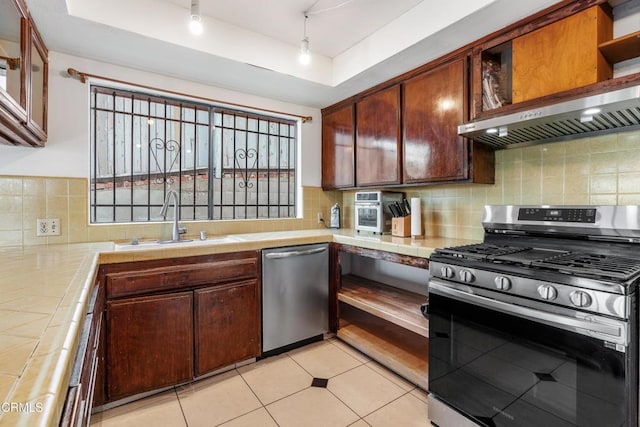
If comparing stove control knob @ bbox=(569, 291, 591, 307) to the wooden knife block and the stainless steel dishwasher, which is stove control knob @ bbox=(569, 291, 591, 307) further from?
the stainless steel dishwasher

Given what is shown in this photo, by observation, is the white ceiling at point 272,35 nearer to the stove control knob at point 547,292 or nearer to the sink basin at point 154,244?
the sink basin at point 154,244

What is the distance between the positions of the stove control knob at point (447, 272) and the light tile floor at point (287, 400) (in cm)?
81

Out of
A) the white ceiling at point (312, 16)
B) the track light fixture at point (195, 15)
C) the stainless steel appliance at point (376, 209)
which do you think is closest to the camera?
Answer: the track light fixture at point (195, 15)

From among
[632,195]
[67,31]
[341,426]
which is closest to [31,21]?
[67,31]

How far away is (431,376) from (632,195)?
54.1 inches

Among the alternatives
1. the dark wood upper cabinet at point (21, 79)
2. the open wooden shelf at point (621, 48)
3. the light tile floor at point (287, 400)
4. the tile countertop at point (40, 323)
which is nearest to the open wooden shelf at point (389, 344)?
the light tile floor at point (287, 400)

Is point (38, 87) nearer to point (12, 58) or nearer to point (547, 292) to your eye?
point (12, 58)

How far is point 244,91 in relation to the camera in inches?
109

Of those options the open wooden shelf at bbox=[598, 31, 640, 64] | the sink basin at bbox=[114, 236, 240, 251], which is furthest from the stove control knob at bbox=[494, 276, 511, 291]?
the sink basin at bbox=[114, 236, 240, 251]

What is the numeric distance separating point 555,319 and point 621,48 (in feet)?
4.31

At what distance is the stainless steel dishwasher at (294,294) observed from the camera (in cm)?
228

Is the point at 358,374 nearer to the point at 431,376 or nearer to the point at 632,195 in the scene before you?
the point at 431,376

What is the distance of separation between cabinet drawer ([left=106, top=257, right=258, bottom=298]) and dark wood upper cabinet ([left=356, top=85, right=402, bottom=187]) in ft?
4.06

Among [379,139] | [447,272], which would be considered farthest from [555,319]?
[379,139]
